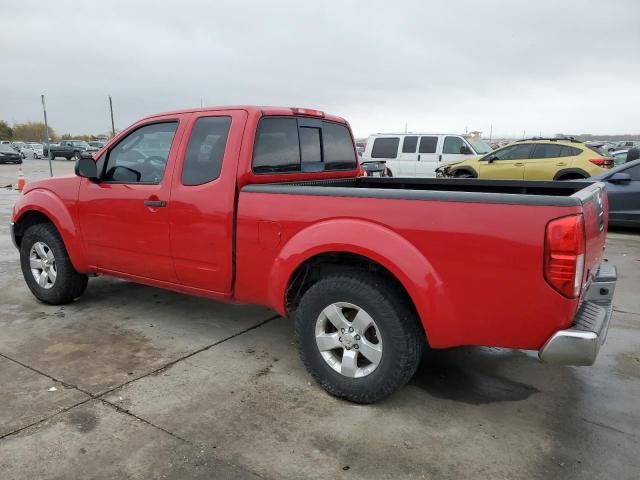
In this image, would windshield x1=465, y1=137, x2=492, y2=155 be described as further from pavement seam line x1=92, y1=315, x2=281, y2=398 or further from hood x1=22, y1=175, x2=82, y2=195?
hood x1=22, y1=175, x2=82, y2=195

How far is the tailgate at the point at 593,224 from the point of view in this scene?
8.83ft

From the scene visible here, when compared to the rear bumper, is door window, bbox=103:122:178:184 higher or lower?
higher

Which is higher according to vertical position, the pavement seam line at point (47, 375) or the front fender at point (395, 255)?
the front fender at point (395, 255)

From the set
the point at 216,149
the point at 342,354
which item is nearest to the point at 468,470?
the point at 342,354

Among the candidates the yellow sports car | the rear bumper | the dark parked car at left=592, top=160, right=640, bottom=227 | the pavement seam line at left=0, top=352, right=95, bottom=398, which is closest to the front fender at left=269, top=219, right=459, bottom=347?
the rear bumper

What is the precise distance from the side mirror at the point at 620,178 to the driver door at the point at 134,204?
7984mm

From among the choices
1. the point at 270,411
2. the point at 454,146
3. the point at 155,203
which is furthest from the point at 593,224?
the point at 454,146

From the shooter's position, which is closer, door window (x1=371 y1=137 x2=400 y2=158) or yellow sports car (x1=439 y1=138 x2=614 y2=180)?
yellow sports car (x1=439 y1=138 x2=614 y2=180)

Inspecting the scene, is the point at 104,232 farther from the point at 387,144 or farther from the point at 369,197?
the point at 387,144

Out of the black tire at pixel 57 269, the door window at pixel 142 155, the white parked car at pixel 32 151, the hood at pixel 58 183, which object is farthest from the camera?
the white parked car at pixel 32 151

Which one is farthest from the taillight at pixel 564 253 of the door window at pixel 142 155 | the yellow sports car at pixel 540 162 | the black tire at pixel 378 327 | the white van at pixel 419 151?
the white van at pixel 419 151

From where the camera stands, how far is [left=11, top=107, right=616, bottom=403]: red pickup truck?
257cm

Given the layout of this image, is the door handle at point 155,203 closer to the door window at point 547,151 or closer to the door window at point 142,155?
the door window at point 142,155

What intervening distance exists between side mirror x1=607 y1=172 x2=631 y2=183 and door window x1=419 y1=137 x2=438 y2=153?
6.10 m
